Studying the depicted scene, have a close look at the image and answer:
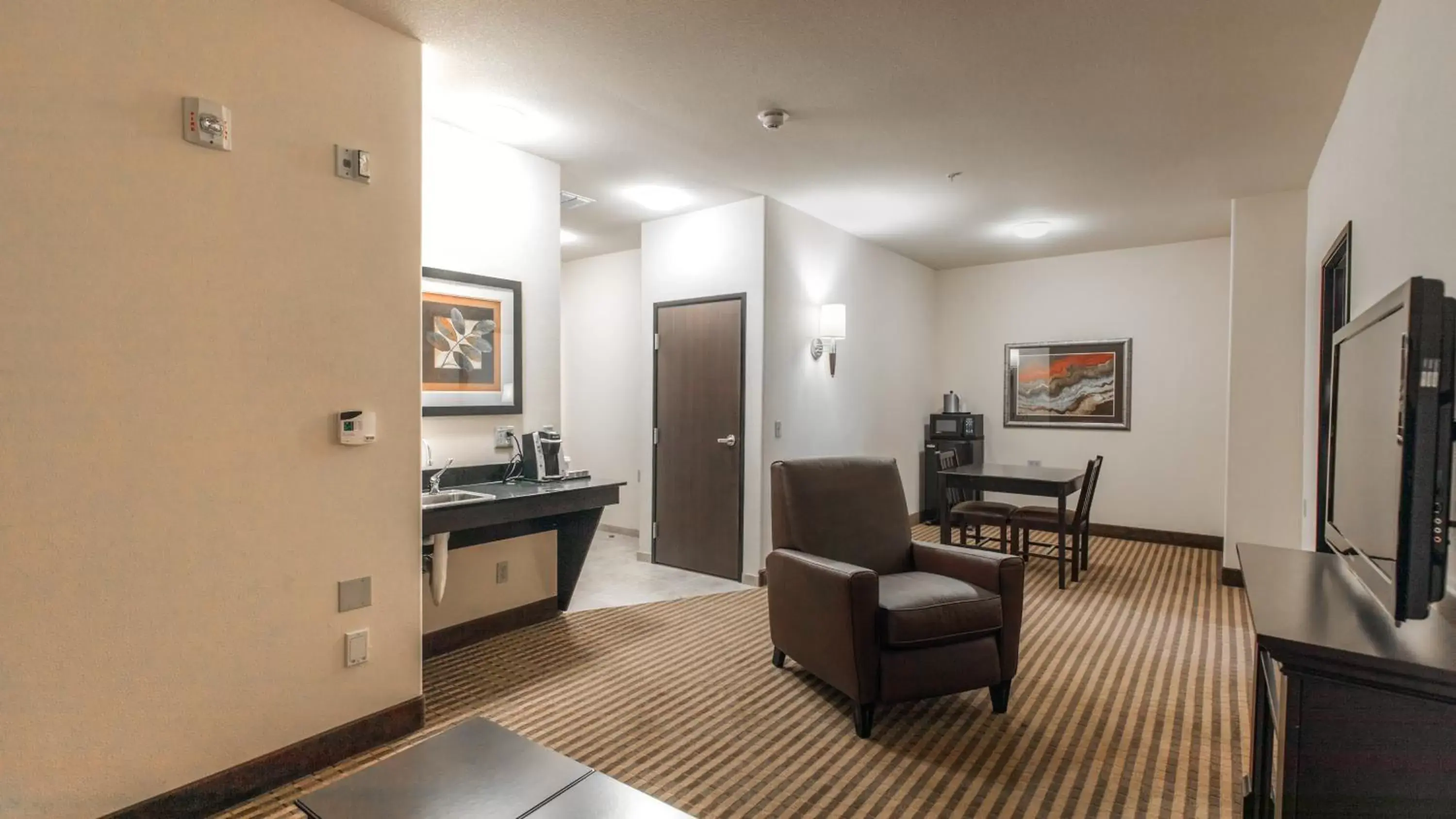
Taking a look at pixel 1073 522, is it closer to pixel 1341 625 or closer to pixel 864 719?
pixel 864 719

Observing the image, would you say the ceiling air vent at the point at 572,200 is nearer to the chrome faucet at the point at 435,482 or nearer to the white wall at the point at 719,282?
the white wall at the point at 719,282

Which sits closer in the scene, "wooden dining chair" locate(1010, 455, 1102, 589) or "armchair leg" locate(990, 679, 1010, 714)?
"armchair leg" locate(990, 679, 1010, 714)

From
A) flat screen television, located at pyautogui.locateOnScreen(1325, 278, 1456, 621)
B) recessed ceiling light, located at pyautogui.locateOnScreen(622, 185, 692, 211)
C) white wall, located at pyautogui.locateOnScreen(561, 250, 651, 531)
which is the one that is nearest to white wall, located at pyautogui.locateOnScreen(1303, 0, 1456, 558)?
flat screen television, located at pyautogui.locateOnScreen(1325, 278, 1456, 621)

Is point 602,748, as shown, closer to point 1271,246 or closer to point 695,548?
point 695,548

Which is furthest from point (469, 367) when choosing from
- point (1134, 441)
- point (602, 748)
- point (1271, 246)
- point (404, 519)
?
point (1134, 441)

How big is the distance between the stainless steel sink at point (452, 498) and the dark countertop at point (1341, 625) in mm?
2681

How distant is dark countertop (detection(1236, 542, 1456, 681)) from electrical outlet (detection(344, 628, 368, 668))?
258 cm

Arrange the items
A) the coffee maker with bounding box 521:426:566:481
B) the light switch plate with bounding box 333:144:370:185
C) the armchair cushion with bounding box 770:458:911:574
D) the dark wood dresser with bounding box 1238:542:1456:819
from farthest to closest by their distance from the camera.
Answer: the coffee maker with bounding box 521:426:566:481 < the armchair cushion with bounding box 770:458:911:574 < the light switch plate with bounding box 333:144:370:185 < the dark wood dresser with bounding box 1238:542:1456:819

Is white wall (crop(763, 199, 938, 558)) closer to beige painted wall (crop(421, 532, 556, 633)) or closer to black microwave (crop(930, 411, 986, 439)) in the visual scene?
black microwave (crop(930, 411, 986, 439))

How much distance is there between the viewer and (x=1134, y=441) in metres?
5.93

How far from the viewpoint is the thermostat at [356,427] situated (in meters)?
2.27

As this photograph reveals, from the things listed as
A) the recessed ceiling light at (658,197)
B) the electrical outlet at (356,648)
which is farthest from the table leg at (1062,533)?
the electrical outlet at (356,648)

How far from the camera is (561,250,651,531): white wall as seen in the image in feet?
19.5

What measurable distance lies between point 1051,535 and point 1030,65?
15.0ft
